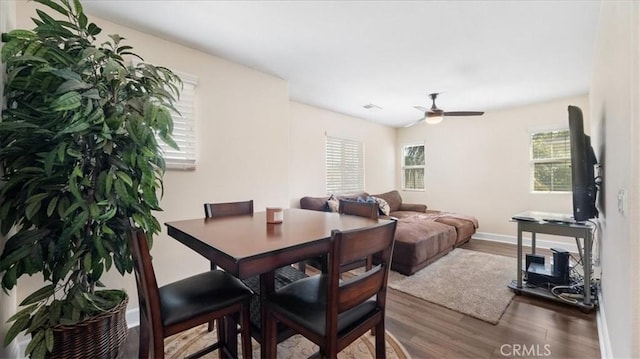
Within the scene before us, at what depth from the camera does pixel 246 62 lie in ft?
9.41

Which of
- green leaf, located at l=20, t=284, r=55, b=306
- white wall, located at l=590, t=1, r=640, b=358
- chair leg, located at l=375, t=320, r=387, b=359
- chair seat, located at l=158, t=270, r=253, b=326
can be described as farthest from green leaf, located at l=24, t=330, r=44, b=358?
white wall, located at l=590, t=1, r=640, b=358

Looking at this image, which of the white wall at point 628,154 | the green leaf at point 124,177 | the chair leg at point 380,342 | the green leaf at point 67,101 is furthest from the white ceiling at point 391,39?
the chair leg at point 380,342

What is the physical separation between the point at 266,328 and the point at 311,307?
0.29 m

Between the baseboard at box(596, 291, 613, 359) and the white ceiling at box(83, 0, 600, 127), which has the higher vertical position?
the white ceiling at box(83, 0, 600, 127)

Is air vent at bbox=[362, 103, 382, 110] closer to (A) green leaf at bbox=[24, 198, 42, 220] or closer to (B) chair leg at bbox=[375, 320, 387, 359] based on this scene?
(B) chair leg at bbox=[375, 320, 387, 359]

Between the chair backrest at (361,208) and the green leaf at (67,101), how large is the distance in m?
1.75

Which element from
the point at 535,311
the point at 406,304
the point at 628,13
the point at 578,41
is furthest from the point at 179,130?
the point at 578,41

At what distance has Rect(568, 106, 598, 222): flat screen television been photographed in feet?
6.90

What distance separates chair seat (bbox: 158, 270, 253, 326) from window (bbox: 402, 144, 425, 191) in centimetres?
535

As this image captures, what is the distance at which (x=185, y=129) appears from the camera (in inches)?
98.0

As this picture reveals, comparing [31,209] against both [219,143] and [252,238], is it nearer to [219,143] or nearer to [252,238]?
[252,238]

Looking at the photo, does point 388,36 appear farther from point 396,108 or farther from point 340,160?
point 340,160

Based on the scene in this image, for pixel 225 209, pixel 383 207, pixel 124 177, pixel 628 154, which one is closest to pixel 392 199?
pixel 383 207

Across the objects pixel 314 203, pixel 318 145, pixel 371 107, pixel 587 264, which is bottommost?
pixel 587 264
